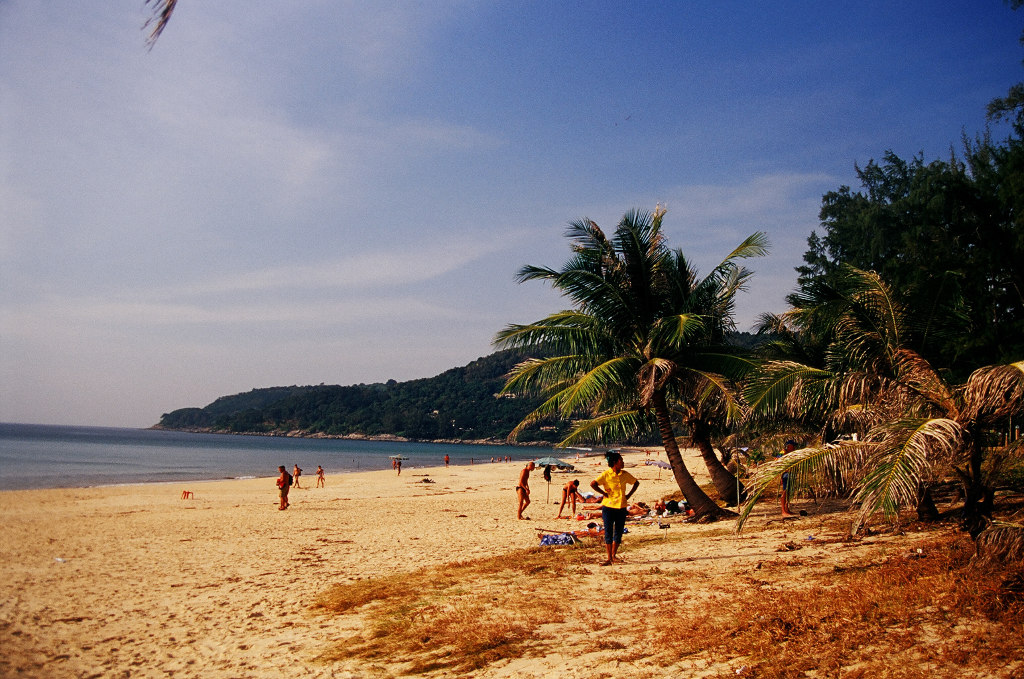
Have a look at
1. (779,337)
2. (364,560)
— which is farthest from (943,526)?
(779,337)

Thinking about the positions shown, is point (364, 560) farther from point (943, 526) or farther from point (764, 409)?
point (943, 526)

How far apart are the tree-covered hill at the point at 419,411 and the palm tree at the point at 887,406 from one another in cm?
11309

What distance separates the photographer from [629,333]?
1268cm

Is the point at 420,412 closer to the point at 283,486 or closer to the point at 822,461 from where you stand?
the point at 283,486

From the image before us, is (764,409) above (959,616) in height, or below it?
above

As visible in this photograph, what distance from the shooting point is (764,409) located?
895 cm

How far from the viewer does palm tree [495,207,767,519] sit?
12.1 m

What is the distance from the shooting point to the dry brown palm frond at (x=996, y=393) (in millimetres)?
5461

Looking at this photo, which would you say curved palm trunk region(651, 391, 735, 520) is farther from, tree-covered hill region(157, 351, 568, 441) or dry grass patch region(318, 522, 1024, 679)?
tree-covered hill region(157, 351, 568, 441)

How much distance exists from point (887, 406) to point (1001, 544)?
219 cm

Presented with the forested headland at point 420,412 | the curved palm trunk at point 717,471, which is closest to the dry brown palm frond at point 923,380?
the curved palm trunk at point 717,471

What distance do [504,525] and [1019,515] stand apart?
929 cm

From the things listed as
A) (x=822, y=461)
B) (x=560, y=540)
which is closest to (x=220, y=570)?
(x=560, y=540)

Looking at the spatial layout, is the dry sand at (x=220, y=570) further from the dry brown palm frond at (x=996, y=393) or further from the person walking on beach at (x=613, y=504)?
the dry brown palm frond at (x=996, y=393)
